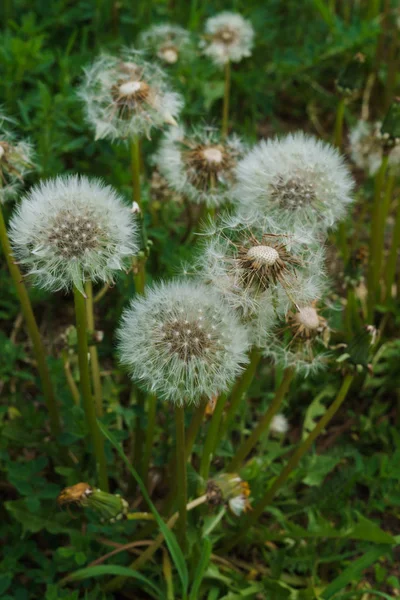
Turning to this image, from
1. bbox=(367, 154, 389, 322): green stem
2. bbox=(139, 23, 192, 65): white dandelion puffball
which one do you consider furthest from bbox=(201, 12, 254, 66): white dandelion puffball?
bbox=(367, 154, 389, 322): green stem

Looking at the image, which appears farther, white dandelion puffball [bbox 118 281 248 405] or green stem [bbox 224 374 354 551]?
green stem [bbox 224 374 354 551]

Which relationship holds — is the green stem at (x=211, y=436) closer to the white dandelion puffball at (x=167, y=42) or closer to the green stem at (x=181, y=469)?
the green stem at (x=181, y=469)

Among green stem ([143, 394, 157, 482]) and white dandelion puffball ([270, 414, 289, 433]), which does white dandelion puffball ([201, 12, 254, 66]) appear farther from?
green stem ([143, 394, 157, 482])

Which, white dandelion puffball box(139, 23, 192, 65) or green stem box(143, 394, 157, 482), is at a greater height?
white dandelion puffball box(139, 23, 192, 65)

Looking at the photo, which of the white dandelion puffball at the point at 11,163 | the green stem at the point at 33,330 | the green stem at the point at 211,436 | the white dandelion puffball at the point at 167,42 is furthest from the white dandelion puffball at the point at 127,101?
the white dandelion puffball at the point at 167,42

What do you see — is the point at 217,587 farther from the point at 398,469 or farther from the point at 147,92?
the point at 147,92

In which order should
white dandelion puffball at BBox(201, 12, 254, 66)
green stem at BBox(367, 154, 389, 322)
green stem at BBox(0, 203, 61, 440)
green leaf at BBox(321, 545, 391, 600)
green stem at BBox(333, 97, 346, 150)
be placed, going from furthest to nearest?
white dandelion puffball at BBox(201, 12, 254, 66) → green stem at BBox(367, 154, 389, 322) → green stem at BBox(333, 97, 346, 150) → green leaf at BBox(321, 545, 391, 600) → green stem at BBox(0, 203, 61, 440)

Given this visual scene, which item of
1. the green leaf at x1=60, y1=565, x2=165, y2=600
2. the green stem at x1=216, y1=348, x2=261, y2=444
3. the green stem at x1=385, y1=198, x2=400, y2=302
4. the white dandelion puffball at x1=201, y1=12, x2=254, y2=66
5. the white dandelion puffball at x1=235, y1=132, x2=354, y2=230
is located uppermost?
the white dandelion puffball at x1=201, y1=12, x2=254, y2=66
